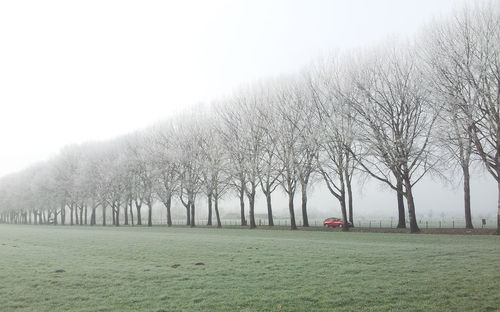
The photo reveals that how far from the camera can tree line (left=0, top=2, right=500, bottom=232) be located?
29.4m

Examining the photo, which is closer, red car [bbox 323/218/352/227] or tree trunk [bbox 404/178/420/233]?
tree trunk [bbox 404/178/420/233]

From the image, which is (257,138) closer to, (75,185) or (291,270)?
(291,270)

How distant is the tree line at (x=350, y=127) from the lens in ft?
96.6

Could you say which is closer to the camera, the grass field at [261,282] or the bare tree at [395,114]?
the grass field at [261,282]

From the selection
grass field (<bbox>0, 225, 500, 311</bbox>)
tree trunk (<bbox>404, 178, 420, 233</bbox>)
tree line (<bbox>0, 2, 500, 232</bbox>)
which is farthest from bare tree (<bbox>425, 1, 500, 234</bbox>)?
grass field (<bbox>0, 225, 500, 311</bbox>)

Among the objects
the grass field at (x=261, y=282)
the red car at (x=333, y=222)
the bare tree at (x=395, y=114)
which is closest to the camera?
the grass field at (x=261, y=282)

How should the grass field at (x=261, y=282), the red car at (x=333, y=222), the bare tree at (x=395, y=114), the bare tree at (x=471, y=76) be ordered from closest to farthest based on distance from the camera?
the grass field at (x=261, y=282)
the bare tree at (x=471, y=76)
the bare tree at (x=395, y=114)
the red car at (x=333, y=222)

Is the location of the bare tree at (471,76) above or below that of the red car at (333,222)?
above

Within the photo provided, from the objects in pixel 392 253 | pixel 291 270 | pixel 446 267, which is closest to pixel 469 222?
pixel 392 253

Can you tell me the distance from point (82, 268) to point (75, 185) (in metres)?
72.1

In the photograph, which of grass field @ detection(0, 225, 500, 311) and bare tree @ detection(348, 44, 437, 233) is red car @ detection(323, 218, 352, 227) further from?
grass field @ detection(0, 225, 500, 311)

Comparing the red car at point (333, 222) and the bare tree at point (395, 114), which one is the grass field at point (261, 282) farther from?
the red car at point (333, 222)

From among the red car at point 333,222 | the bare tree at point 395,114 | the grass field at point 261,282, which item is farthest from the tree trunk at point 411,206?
the red car at point 333,222

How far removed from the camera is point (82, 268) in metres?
14.3
